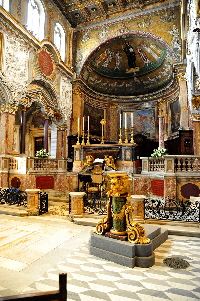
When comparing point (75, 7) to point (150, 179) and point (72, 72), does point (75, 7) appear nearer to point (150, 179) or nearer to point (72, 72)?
point (72, 72)

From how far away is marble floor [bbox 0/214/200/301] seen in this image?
117 inches

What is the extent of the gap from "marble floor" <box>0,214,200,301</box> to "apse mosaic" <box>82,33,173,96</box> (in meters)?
14.8

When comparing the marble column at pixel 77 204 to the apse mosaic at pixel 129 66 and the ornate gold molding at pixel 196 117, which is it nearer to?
the ornate gold molding at pixel 196 117

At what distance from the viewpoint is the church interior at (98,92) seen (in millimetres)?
10703

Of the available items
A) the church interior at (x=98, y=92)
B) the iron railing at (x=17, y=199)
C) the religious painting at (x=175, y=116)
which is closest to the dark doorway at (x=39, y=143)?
the church interior at (x=98, y=92)

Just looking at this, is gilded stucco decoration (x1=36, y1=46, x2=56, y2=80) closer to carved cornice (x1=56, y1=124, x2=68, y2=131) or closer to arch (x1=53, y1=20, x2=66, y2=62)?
arch (x1=53, y1=20, x2=66, y2=62)

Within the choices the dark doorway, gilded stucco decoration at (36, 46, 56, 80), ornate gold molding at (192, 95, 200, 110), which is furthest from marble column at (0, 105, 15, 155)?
ornate gold molding at (192, 95, 200, 110)

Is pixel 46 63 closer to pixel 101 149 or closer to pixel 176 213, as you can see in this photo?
pixel 101 149

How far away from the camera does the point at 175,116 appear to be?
1716cm

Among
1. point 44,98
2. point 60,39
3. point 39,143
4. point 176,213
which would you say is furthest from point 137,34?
point 176,213

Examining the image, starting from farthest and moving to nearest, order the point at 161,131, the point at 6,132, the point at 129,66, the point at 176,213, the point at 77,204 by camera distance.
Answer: the point at 129,66, the point at 161,131, the point at 6,132, the point at 77,204, the point at 176,213

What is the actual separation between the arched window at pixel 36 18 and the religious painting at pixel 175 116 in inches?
428

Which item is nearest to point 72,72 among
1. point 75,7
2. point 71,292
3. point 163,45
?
point 75,7

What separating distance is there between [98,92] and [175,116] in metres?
6.99
